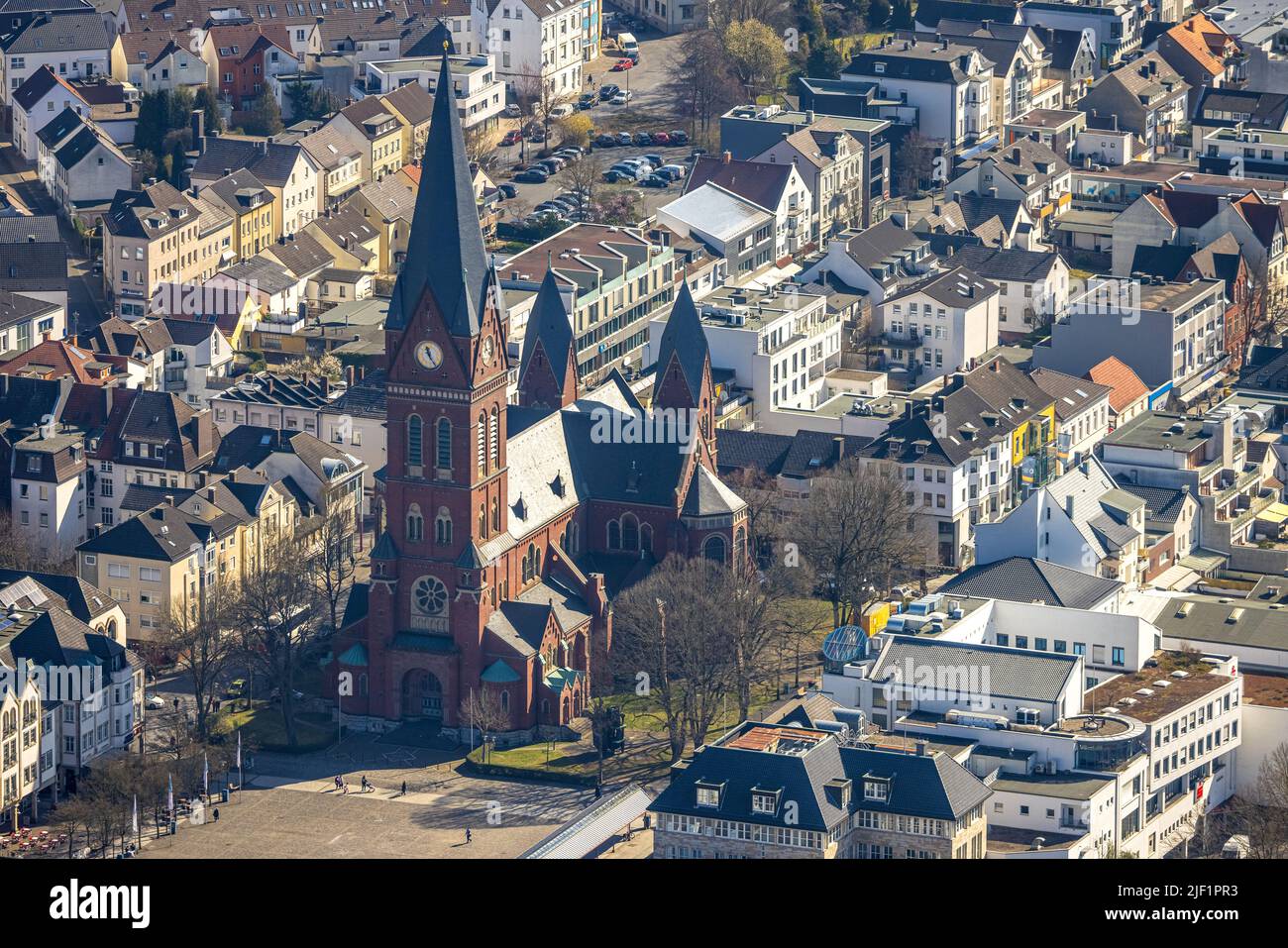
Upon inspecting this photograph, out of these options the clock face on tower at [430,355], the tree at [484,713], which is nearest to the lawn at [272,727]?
the tree at [484,713]

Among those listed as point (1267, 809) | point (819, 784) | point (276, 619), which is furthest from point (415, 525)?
point (1267, 809)

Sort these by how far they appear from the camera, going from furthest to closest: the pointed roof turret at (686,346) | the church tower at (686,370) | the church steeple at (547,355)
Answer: the church steeple at (547,355)
the pointed roof turret at (686,346)
the church tower at (686,370)

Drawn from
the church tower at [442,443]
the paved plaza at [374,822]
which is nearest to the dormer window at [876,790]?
the paved plaza at [374,822]

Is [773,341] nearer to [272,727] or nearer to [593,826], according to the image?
[272,727]

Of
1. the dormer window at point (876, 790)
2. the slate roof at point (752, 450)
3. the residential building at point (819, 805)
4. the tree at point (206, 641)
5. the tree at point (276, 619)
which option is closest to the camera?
the residential building at point (819, 805)

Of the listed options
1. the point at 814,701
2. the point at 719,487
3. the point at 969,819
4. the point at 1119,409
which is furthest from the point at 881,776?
the point at 1119,409

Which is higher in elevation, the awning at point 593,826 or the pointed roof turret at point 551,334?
the pointed roof turret at point 551,334

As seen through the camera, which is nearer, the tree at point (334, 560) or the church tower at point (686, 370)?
the tree at point (334, 560)
